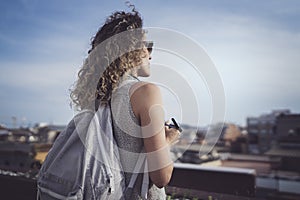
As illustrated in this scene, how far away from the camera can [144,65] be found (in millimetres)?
787

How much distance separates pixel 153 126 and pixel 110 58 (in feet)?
0.79

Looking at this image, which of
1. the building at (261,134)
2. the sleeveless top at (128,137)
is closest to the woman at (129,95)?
the sleeveless top at (128,137)

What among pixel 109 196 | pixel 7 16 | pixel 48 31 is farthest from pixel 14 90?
pixel 109 196

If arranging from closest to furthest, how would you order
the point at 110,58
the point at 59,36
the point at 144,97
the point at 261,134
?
the point at 144,97, the point at 110,58, the point at 59,36, the point at 261,134

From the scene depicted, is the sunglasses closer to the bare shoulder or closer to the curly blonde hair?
the curly blonde hair

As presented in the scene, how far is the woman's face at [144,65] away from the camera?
779 millimetres

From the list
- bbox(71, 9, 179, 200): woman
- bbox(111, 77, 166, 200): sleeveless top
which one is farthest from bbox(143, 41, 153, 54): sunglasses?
bbox(111, 77, 166, 200): sleeveless top

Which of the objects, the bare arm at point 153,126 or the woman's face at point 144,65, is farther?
A: the woman's face at point 144,65

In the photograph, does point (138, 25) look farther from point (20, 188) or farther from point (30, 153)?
point (30, 153)

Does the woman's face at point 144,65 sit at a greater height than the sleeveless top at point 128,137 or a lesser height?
greater

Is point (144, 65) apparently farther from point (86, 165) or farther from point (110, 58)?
point (86, 165)

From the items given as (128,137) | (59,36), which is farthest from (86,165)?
(59,36)

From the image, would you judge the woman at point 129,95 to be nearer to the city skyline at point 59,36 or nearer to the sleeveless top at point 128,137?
the sleeveless top at point 128,137

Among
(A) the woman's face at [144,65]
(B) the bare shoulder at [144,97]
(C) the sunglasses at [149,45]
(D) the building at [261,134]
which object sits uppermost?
(D) the building at [261,134]
